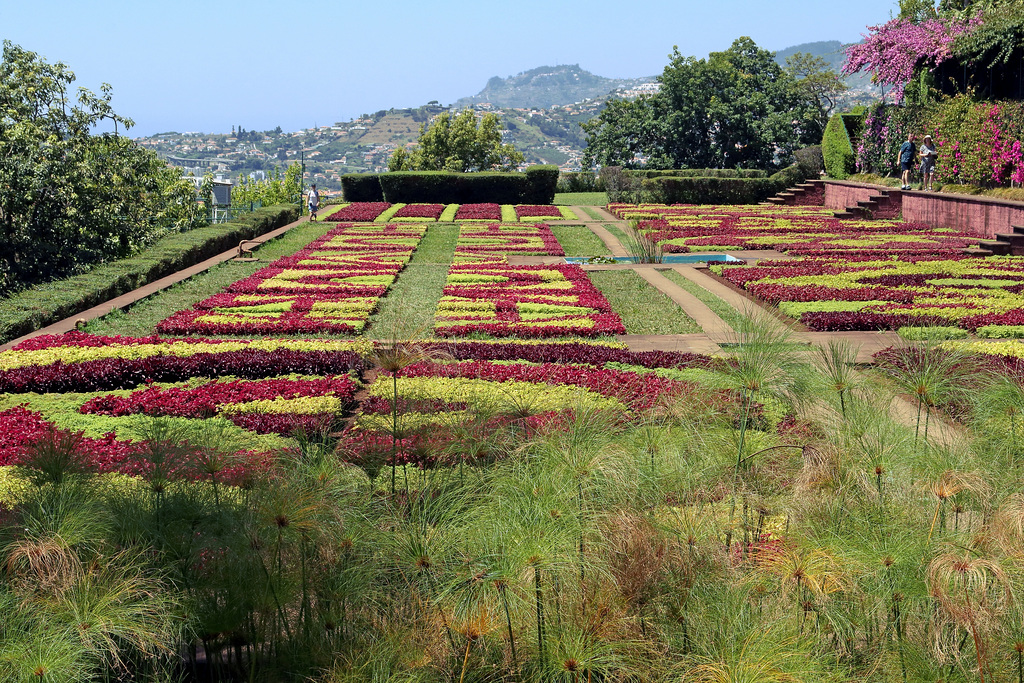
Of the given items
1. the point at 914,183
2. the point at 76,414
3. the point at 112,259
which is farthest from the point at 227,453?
the point at 914,183

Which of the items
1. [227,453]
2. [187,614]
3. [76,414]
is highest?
[227,453]

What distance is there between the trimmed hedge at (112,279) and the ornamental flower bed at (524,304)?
556cm

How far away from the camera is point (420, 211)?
32219 millimetres

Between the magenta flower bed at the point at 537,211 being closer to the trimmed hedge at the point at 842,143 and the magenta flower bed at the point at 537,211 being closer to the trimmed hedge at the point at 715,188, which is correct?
the trimmed hedge at the point at 715,188

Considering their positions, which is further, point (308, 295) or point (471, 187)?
point (471, 187)

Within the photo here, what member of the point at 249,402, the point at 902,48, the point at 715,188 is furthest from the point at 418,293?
the point at 715,188

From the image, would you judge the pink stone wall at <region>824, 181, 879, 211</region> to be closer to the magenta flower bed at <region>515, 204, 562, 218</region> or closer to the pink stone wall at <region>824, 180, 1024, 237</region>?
the pink stone wall at <region>824, 180, 1024, 237</region>

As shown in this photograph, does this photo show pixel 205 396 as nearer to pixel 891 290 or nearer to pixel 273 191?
pixel 891 290

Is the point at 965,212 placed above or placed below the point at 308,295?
above

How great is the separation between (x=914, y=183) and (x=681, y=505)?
95.4 feet

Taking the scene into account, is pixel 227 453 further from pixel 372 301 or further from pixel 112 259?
pixel 112 259

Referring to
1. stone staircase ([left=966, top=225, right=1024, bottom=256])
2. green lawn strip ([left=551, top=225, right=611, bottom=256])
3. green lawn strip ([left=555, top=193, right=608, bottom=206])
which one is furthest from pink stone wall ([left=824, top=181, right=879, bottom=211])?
green lawn strip ([left=551, top=225, right=611, bottom=256])

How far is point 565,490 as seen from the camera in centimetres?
349

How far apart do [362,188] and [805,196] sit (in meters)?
18.3
